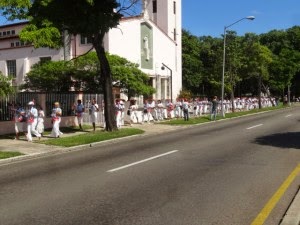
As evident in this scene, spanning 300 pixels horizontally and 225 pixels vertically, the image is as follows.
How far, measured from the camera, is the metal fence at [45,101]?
22.5m

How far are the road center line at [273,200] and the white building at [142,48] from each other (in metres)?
33.7

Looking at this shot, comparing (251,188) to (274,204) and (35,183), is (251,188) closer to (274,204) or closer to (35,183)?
(274,204)

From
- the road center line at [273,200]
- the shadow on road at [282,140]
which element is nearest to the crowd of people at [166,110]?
the shadow on road at [282,140]

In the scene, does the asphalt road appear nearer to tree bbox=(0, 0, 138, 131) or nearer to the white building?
tree bbox=(0, 0, 138, 131)

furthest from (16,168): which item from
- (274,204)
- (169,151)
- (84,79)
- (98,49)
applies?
(84,79)

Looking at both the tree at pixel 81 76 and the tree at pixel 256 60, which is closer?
the tree at pixel 81 76

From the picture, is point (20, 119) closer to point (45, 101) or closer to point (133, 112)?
point (45, 101)

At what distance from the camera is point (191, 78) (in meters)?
74.2

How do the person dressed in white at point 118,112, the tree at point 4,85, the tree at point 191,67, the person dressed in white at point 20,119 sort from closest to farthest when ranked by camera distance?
the tree at point 4,85, the person dressed in white at point 20,119, the person dressed in white at point 118,112, the tree at point 191,67

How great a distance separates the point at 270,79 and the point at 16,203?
219 feet

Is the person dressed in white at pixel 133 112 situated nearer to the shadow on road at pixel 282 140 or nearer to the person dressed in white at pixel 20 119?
the person dressed in white at pixel 20 119

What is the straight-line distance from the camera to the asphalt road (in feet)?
23.2

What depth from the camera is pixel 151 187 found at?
920 cm

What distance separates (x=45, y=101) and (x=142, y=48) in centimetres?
2616
